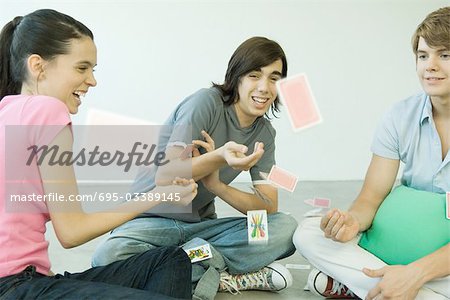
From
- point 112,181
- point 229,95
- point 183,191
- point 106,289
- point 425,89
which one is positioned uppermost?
point 425,89

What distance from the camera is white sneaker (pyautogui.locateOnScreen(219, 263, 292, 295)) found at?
2.19m

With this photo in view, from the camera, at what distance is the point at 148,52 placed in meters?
4.21

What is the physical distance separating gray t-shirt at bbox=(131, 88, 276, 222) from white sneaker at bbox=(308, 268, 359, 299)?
1.33 feet

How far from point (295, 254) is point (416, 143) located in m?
0.91

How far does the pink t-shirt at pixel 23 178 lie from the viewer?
1.45 metres

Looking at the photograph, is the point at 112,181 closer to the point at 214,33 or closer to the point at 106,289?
the point at 214,33

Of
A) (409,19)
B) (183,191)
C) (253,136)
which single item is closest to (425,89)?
(253,136)

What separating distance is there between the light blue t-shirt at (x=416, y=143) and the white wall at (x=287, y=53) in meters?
2.25

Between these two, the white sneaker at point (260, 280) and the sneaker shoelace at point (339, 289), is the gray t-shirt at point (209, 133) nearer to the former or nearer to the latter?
the white sneaker at point (260, 280)

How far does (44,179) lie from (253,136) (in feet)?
3.17

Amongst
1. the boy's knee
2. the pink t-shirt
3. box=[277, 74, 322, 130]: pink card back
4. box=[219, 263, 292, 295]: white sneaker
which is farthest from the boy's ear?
box=[219, 263, 292, 295]: white sneaker
